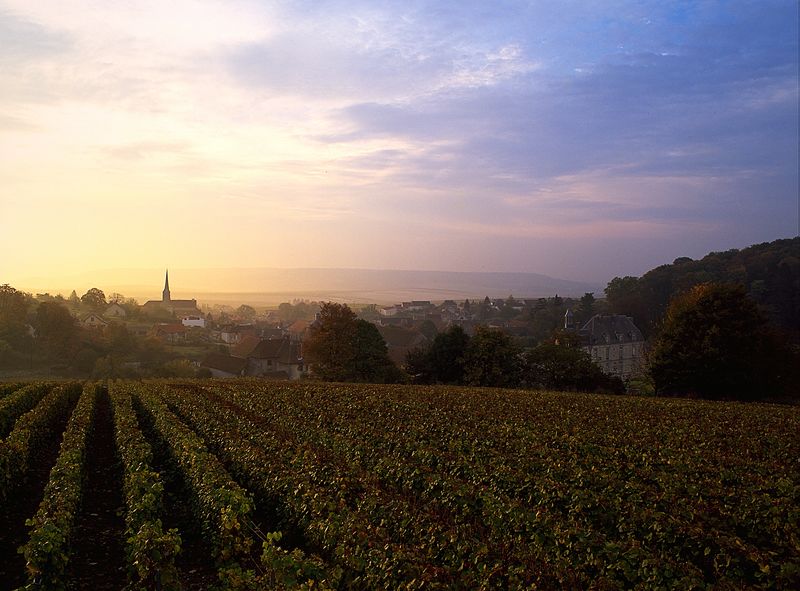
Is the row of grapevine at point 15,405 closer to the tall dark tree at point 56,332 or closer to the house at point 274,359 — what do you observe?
the house at point 274,359

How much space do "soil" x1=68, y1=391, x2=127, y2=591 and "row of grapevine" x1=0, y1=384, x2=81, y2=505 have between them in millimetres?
1550

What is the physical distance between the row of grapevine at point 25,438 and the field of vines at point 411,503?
10cm

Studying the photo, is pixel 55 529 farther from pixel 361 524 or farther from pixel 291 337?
pixel 291 337

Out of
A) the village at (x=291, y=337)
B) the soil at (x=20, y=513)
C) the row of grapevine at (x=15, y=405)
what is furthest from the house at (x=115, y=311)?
the soil at (x=20, y=513)

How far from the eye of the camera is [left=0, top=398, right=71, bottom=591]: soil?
9.42 meters

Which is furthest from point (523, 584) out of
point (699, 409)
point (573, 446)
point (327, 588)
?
point (699, 409)

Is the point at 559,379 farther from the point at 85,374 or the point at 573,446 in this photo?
the point at 85,374

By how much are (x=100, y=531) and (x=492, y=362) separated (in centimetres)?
3144

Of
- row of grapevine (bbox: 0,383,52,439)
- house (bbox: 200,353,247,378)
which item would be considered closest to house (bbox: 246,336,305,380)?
house (bbox: 200,353,247,378)

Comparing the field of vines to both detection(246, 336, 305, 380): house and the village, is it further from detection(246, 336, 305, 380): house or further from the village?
detection(246, 336, 305, 380): house

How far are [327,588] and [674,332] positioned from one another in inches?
1269

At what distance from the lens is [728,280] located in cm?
7231

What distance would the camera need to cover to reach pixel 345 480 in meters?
11.3

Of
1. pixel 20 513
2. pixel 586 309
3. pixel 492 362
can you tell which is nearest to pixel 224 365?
pixel 492 362
